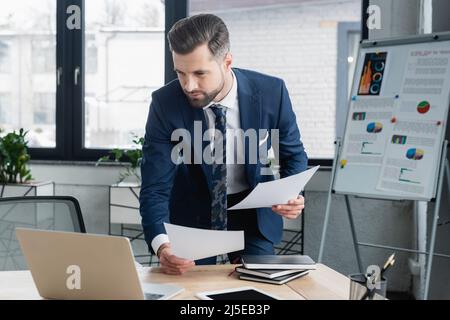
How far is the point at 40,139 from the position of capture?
380cm

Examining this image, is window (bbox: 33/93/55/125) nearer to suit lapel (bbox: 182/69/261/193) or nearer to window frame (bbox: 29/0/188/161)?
window frame (bbox: 29/0/188/161)

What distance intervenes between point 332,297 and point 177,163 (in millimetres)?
734

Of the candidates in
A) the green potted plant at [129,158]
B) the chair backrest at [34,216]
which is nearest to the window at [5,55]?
the green potted plant at [129,158]

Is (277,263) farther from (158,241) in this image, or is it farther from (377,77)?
(377,77)

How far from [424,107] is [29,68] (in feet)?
8.20

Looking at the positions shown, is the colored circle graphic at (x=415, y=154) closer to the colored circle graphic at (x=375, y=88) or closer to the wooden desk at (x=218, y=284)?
the colored circle graphic at (x=375, y=88)

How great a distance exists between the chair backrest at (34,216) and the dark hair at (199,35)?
0.59 metres

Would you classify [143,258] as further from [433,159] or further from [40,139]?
[433,159]

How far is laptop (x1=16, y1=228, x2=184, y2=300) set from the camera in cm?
113

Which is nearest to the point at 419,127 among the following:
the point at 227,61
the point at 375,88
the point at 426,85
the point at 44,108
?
the point at 426,85

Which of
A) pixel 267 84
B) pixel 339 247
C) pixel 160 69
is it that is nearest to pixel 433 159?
pixel 267 84

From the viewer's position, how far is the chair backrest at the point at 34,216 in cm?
181

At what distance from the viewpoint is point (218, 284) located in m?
1.43

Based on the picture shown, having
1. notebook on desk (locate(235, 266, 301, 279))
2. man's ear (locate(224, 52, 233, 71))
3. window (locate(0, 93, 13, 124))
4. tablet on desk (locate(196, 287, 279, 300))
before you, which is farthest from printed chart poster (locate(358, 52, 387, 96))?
window (locate(0, 93, 13, 124))
